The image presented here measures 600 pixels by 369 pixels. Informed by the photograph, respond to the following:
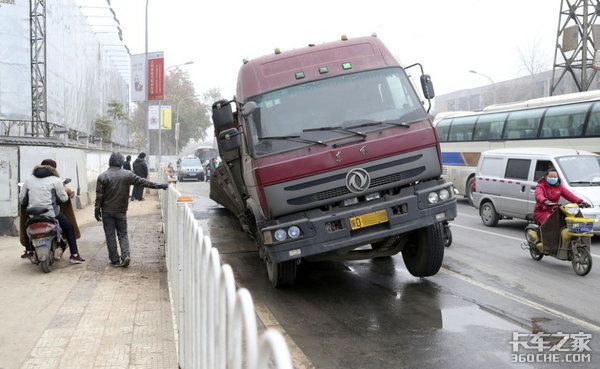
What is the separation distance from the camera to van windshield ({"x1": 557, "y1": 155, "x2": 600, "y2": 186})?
11.5 m

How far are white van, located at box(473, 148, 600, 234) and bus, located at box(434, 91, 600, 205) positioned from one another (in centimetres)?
355

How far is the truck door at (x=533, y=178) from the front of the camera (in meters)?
12.4

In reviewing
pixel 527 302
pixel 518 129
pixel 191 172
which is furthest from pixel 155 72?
pixel 527 302

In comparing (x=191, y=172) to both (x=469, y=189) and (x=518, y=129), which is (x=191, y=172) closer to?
(x=469, y=189)

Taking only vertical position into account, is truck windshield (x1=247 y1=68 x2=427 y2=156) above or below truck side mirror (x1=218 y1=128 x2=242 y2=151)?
above

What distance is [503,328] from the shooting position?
5.40 metres

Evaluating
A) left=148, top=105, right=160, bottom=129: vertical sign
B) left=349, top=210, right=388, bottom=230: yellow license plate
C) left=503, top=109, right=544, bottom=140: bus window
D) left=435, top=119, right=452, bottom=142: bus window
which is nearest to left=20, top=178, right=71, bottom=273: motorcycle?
left=349, top=210, right=388, bottom=230: yellow license plate

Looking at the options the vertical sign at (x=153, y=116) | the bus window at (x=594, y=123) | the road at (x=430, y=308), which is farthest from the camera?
the vertical sign at (x=153, y=116)

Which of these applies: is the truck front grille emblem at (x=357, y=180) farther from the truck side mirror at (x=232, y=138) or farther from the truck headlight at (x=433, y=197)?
the truck side mirror at (x=232, y=138)

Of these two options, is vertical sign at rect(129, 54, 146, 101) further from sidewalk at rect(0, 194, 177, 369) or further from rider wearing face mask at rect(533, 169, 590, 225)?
rider wearing face mask at rect(533, 169, 590, 225)

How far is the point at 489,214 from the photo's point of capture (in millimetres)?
13781

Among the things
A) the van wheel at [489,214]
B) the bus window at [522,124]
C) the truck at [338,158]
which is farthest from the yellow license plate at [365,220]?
the bus window at [522,124]

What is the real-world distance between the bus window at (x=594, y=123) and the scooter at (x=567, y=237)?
26.5 ft

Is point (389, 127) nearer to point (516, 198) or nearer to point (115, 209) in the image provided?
point (115, 209)
